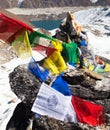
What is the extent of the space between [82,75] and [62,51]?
1.57 metres

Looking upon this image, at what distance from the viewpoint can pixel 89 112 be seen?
13.6 metres

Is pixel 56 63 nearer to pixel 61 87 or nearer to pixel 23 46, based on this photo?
pixel 23 46

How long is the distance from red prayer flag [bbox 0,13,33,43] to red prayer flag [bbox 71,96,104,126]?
2975mm

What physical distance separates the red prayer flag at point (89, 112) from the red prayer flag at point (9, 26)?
117 inches

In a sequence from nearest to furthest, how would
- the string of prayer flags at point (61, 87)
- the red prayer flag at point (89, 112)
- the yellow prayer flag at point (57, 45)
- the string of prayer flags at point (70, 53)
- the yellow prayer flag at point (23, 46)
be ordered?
the red prayer flag at point (89, 112)
the string of prayer flags at point (61, 87)
the yellow prayer flag at point (23, 46)
the yellow prayer flag at point (57, 45)
the string of prayer flags at point (70, 53)

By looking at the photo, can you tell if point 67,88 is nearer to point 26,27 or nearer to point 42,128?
point 42,128

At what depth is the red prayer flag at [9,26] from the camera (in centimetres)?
1448

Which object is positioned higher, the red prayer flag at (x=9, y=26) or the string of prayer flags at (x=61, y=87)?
the red prayer flag at (x=9, y=26)

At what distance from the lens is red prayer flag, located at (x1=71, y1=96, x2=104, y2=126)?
1357 centimetres

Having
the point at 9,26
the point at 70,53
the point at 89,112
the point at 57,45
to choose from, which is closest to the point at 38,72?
the point at 57,45

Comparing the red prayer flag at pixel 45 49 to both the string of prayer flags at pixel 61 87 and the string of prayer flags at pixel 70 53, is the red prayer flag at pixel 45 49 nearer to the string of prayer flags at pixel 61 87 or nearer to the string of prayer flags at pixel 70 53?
the string of prayer flags at pixel 70 53

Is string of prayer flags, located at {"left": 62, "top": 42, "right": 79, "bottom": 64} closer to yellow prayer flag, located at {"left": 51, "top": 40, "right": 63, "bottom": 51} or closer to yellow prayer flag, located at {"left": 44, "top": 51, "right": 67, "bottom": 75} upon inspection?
yellow prayer flag, located at {"left": 51, "top": 40, "right": 63, "bottom": 51}

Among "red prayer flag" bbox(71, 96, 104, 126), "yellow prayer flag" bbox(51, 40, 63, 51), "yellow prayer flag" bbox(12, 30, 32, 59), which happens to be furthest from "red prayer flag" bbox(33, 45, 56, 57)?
"red prayer flag" bbox(71, 96, 104, 126)


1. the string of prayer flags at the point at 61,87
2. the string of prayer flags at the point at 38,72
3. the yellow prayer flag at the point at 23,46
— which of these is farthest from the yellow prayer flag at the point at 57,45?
the string of prayer flags at the point at 61,87
